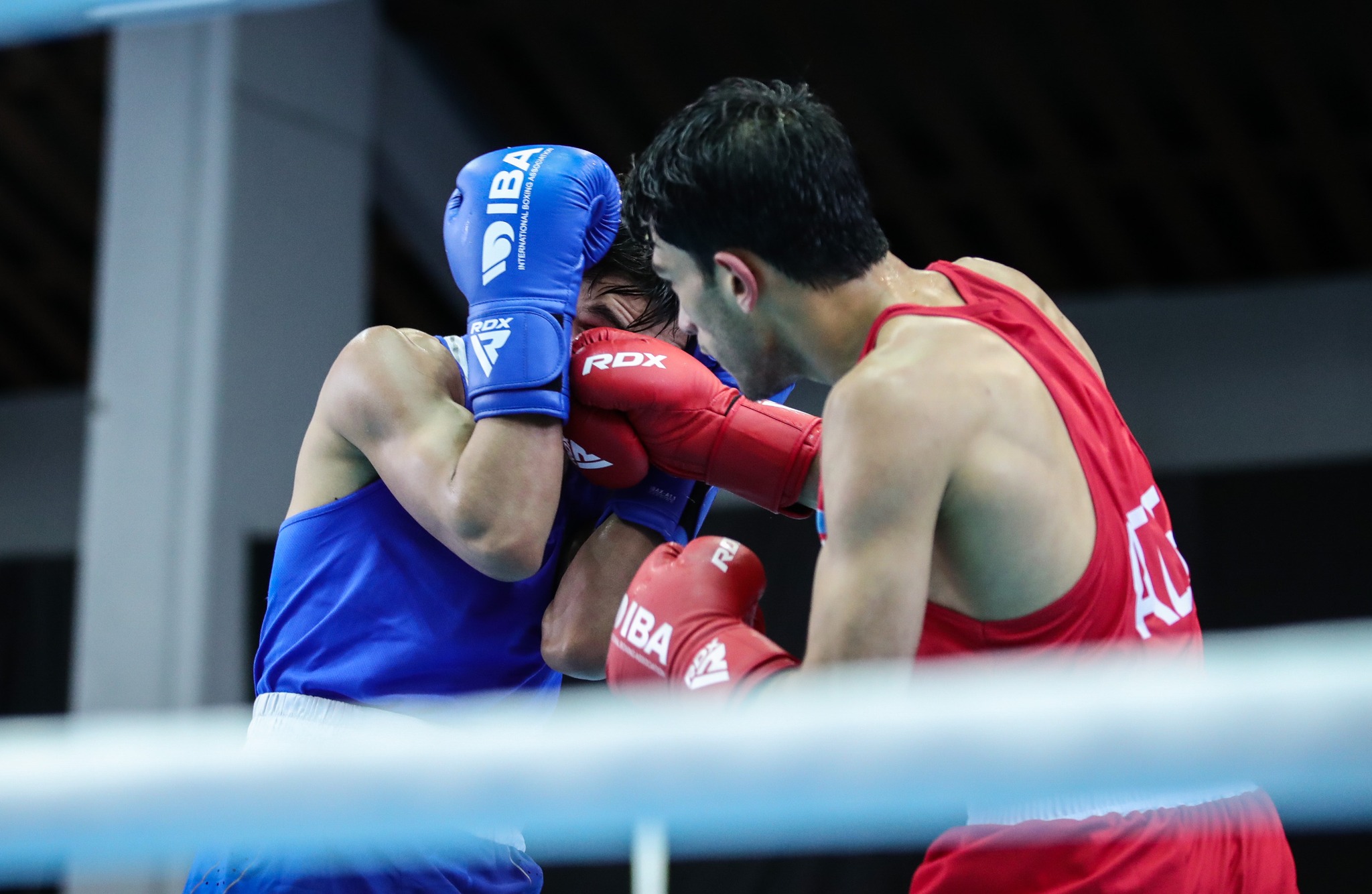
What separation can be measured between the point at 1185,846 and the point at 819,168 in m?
0.82

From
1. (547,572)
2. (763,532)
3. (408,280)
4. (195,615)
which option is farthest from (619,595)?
(408,280)

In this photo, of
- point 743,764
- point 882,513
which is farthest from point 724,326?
point 743,764

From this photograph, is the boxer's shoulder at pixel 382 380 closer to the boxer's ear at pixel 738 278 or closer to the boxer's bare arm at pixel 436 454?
the boxer's bare arm at pixel 436 454

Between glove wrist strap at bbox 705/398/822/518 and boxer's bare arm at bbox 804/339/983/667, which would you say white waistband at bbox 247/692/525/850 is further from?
boxer's bare arm at bbox 804/339/983/667

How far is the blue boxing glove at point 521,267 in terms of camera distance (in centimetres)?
186

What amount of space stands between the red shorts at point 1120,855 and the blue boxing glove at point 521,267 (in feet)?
2.51

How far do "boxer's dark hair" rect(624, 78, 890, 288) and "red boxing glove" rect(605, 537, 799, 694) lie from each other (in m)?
0.34

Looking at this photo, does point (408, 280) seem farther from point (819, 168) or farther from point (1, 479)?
point (819, 168)

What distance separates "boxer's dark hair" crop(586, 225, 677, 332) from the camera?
2.14 metres

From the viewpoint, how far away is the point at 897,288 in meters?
1.62

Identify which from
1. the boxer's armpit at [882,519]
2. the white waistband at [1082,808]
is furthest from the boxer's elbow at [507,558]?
the white waistband at [1082,808]

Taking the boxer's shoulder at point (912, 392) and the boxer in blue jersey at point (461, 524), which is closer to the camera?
the boxer's shoulder at point (912, 392)

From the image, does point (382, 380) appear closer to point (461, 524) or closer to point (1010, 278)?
point (461, 524)

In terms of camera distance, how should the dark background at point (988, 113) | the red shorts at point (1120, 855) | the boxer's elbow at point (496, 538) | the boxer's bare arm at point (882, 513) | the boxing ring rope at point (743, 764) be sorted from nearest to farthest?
the boxing ring rope at point (743, 764)
the boxer's bare arm at point (882, 513)
the red shorts at point (1120, 855)
the boxer's elbow at point (496, 538)
the dark background at point (988, 113)
